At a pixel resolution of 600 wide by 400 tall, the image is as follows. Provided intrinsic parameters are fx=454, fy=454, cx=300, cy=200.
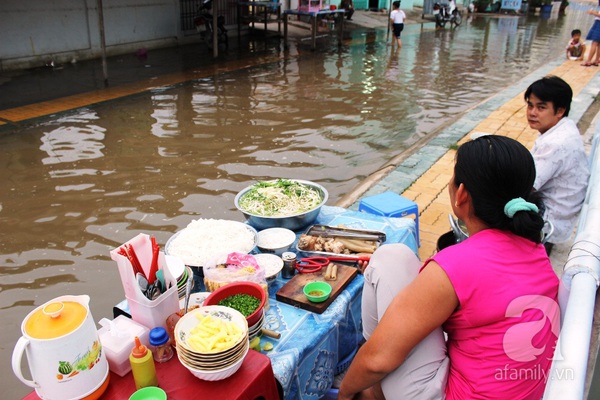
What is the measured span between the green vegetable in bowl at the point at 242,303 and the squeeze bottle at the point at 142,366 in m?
0.47

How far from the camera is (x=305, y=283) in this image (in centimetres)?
253

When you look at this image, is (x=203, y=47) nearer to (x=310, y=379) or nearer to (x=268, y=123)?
(x=268, y=123)

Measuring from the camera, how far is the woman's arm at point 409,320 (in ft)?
5.77

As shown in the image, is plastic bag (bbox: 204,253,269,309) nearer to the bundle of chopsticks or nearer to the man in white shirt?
the bundle of chopsticks

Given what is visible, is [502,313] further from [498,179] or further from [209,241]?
[209,241]

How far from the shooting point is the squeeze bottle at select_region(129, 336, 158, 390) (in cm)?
173

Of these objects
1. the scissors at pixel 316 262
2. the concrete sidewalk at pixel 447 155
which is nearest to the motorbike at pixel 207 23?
the concrete sidewalk at pixel 447 155

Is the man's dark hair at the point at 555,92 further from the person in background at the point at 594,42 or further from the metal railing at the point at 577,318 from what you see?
the person in background at the point at 594,42

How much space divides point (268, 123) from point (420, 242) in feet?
16.8

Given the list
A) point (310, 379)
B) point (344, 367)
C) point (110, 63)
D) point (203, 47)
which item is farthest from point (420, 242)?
point (203, 47)

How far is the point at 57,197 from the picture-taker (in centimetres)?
591

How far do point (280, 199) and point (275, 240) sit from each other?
470mm

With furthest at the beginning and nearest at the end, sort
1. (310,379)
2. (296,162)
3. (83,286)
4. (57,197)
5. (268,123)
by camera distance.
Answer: (268,123) → (296,162) → (57,197) → (83,286) → (310,379)

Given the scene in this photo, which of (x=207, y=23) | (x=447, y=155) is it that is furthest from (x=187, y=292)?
(x=207, y=23)
